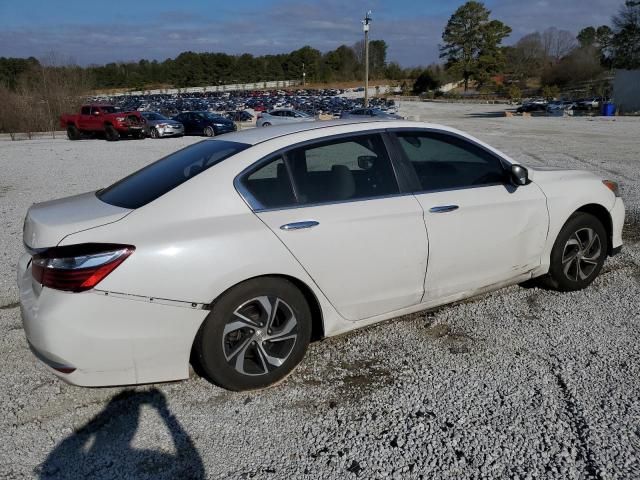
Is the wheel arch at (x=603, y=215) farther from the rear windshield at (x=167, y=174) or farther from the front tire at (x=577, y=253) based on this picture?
the rear windshield at (x=167, y=174)

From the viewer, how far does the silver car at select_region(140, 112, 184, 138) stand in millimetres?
26234

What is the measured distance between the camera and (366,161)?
11.9 feet

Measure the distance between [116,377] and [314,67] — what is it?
148316mm

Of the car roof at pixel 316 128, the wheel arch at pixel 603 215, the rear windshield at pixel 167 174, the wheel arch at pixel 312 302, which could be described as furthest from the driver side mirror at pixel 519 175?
the rear windshield at pixel 167 174

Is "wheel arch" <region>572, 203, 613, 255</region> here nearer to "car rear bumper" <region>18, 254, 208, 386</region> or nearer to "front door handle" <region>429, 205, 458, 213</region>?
"front door handle" <region>429, 205, 458, 213</region>

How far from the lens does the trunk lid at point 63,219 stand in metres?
2.76

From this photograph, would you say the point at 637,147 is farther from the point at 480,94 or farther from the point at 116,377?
the point at 480,94

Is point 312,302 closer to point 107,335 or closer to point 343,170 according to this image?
point 343,170

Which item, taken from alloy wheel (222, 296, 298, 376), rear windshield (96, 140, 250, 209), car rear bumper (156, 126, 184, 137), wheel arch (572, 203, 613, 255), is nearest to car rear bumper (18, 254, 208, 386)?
alloy wheel (222, 296, 298, 376)

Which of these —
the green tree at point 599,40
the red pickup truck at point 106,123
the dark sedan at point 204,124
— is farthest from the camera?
the green tree at point 599,40

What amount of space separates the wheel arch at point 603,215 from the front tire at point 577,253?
3 cm

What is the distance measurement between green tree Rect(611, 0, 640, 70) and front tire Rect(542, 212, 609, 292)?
245 ft

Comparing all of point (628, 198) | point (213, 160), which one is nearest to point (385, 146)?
point (213, 160)

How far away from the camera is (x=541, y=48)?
117 m
